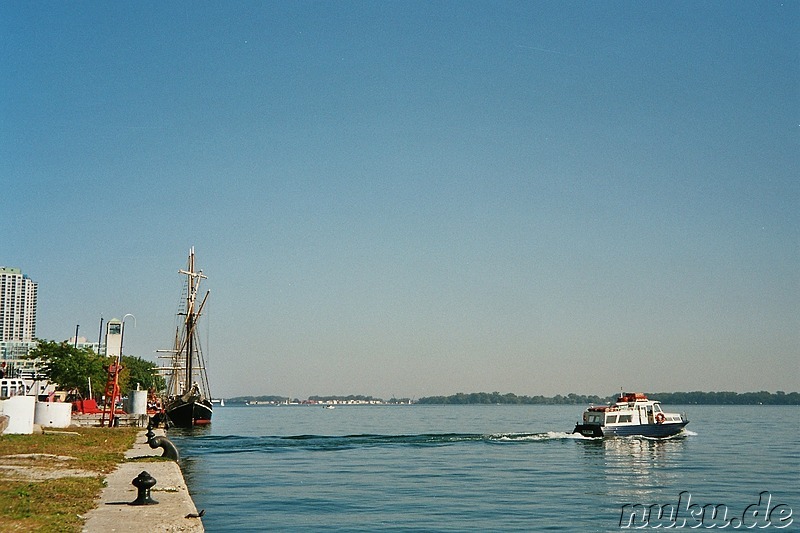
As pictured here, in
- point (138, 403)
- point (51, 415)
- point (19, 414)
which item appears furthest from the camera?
point (138, 403)

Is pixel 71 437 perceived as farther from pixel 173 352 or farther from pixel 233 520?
pixel 173 352

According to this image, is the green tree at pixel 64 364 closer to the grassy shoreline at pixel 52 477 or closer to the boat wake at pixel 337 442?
the boat wake at pixel 337 442

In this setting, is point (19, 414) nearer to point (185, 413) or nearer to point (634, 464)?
point (634, 464)

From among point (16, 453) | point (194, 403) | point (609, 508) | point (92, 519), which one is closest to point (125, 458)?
point (16, 453)

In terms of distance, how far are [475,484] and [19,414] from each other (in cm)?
2622

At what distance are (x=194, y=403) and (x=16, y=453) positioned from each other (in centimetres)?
6814

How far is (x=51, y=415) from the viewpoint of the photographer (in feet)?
198

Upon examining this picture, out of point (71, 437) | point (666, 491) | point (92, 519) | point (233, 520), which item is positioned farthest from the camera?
point (71, 437)

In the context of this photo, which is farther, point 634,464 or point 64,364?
point 64,364

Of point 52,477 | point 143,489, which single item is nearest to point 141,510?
point 143,489

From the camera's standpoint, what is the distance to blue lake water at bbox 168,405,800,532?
29547 mm

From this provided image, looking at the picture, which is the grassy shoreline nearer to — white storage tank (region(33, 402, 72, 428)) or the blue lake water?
the blue lake water

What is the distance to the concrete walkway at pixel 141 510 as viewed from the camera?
63.5 ft

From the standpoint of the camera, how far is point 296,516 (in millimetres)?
29547
